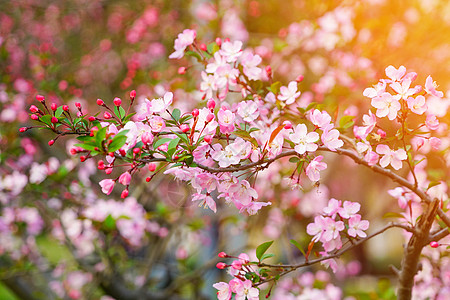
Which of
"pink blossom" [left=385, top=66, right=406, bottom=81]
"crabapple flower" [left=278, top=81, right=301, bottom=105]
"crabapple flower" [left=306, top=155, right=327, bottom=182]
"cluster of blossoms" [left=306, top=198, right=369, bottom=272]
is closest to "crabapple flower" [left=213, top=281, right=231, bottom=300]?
"cluster of blossoms" [left=306, top=198, right=369, bottom=272]

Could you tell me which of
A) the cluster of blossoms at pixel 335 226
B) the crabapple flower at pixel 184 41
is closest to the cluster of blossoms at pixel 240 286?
the cluster of blossoms at pixel 335 226

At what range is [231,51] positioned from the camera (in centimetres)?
152

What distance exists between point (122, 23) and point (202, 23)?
1.54m

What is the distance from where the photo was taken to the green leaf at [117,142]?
104cm

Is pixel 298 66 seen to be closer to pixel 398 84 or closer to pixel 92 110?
pixel 92 110

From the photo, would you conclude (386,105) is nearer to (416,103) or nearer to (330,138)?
(416,103)

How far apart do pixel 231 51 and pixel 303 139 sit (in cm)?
52

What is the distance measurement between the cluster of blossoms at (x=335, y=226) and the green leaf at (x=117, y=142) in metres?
0.66

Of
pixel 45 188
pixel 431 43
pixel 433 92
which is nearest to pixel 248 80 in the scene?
pixel 433 92

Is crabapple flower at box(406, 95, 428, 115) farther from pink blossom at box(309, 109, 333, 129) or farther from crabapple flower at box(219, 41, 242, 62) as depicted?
crabapple flower at box(219, 41, 242, 62)

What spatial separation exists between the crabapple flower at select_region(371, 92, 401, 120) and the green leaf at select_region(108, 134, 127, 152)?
2.21ft

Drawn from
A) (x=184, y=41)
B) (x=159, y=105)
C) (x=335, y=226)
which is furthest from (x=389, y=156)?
(x=184, y=41)

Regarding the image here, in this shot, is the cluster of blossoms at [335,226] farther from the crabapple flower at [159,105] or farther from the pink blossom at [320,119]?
the crabapple flower at [159,105]

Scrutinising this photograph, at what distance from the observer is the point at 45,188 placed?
279 centimetres
